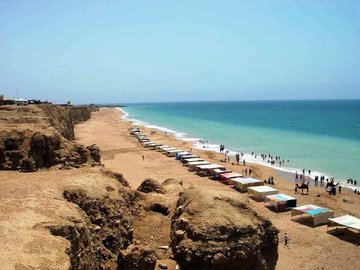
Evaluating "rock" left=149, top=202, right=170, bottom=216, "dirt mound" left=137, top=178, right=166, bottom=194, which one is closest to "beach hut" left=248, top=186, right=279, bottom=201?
"dirt mound" left=137, top=178, right=166, bottom=194

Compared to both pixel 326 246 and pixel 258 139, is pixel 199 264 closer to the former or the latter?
pixel 326 246

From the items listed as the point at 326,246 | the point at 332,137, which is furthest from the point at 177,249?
the point at 332,137

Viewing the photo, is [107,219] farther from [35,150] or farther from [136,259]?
[35,150]

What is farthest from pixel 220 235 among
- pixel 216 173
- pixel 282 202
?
pixel 216 173

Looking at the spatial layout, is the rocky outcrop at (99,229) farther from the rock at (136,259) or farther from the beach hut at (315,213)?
the beach hut at (315,213)

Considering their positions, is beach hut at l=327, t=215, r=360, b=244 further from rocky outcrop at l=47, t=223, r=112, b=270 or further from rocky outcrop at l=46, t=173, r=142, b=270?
rocky outcrop at l=47, t=223, r=112, b=270

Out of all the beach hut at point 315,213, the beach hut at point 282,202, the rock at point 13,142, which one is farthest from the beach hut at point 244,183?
the rock at point 13,142

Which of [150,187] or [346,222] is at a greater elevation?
[150,187]
